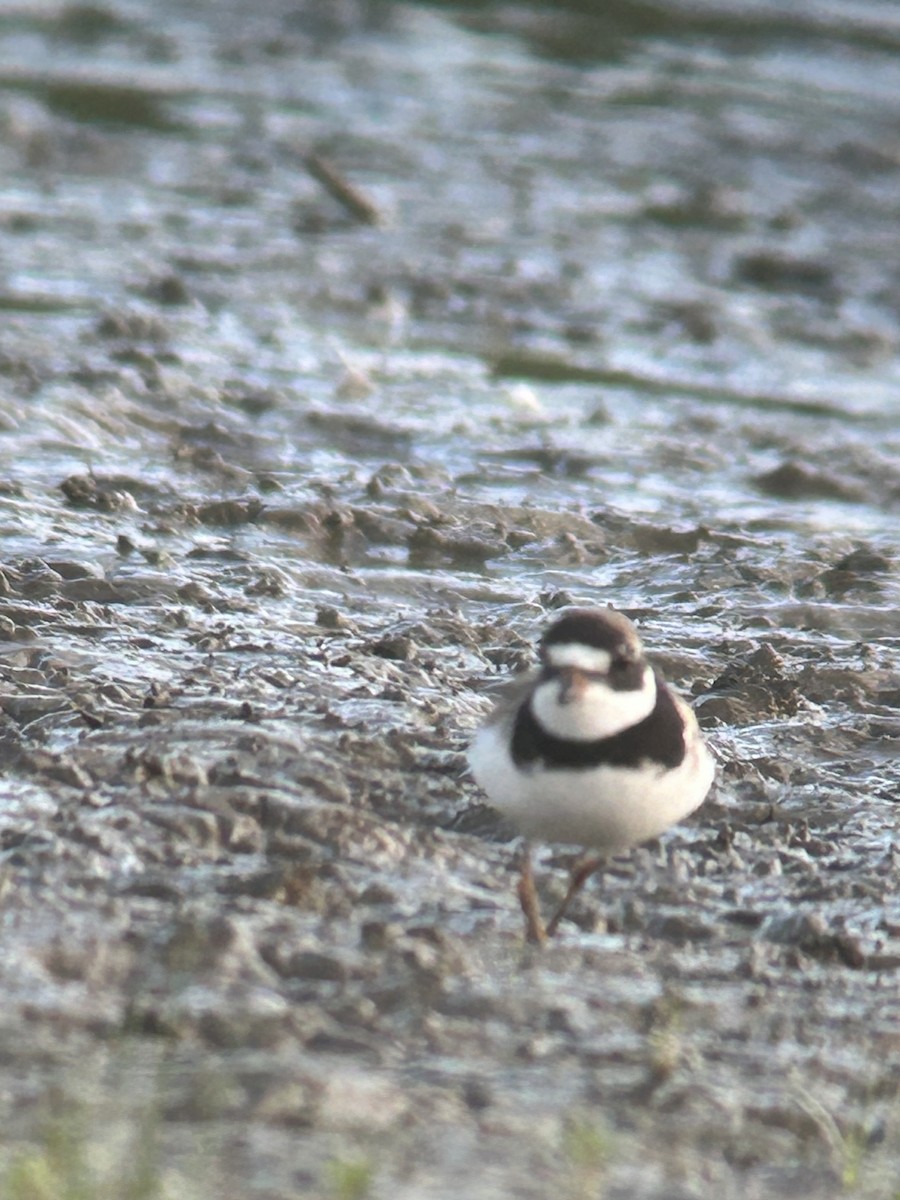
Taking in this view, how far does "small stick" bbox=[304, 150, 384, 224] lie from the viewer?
13859 mm

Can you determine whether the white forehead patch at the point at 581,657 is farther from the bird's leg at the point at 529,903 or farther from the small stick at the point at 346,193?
the small stick at the point at 346,193

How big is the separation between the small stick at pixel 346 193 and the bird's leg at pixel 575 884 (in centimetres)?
907

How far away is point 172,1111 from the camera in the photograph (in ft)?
13.0

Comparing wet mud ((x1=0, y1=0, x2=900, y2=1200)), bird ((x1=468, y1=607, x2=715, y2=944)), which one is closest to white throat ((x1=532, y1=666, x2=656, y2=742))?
bird ((x1=468, y1=607, x2=715, y2=944))

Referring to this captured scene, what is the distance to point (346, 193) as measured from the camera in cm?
1400

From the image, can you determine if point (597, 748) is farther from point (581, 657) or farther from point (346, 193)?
point (346, 193)

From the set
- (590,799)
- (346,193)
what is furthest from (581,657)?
(346,193)

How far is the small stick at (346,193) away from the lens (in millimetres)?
13859

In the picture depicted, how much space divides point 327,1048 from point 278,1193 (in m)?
0.63

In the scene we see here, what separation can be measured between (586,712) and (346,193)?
961 cm

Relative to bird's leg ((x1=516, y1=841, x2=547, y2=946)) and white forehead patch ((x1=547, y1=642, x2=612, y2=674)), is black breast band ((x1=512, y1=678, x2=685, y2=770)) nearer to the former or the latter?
white forehead patch ((x1=547, y1=642, x2=612, y2=674))

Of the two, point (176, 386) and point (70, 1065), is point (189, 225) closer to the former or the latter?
point (176, 386)

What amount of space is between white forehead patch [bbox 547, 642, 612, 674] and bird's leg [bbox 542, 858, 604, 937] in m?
0.61

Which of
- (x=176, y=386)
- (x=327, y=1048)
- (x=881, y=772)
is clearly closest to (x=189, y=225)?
(x=176, y=386)
